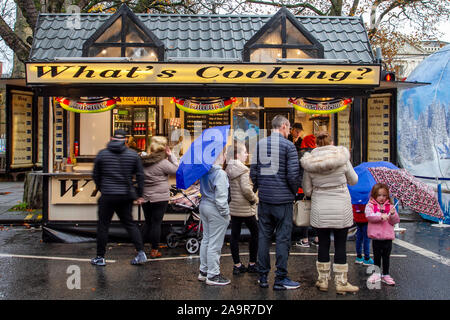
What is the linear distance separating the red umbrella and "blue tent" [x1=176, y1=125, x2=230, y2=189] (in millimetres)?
2305

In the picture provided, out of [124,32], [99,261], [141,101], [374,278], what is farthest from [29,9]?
[374,278]

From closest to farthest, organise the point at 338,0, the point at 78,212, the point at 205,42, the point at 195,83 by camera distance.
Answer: the point at 195,83 → the point at 78,212 → the point at 205,42 → the point at 338,0

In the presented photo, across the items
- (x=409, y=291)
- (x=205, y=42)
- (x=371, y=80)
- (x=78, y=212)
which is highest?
(x=205, y=42)

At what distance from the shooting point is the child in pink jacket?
568 centimetres

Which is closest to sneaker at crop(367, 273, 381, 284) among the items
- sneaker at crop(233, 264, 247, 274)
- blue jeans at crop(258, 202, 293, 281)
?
blue jeans at crop(258, 202, 293, 281)

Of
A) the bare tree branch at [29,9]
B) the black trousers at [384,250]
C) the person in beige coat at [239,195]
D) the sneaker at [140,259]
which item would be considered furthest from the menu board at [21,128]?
the black trousers at [384,250]

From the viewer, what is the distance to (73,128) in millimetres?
10945

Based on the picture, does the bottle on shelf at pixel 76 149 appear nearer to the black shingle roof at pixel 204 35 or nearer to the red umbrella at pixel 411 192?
the black shingle roof at pixel 204 35

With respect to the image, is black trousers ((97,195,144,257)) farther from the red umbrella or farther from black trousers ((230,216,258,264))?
the red umbrella

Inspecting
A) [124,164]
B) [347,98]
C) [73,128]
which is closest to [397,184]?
Answer: [347,98]

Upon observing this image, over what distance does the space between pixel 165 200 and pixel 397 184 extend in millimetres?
3519

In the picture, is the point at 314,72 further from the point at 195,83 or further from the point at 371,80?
the point at 195,83

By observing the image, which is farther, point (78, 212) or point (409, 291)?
point (78, 212)

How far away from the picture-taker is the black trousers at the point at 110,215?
257 inches
